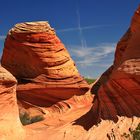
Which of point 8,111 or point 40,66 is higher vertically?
point 8,111

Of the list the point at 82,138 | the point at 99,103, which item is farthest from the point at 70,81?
the point at 82,138

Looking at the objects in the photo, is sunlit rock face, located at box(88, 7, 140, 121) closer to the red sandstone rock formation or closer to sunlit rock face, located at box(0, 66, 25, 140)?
the red sandstone rock formation

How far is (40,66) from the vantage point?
106 ft

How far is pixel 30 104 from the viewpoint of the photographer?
104ft

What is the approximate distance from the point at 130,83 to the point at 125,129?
6.31ft

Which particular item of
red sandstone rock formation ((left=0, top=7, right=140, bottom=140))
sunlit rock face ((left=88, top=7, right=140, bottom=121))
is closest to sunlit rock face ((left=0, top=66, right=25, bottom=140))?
red sandstone rock formation ((left=0, top=7, right=140, bottom=140))

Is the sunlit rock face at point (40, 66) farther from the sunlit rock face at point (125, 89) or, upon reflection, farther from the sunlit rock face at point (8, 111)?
the sunlit rock face at point (8, 111)

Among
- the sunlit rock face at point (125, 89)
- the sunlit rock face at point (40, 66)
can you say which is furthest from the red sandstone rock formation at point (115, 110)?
the sunlit rock face at point (40, 66)

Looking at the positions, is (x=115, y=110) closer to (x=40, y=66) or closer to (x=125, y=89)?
(x=125, y=89)

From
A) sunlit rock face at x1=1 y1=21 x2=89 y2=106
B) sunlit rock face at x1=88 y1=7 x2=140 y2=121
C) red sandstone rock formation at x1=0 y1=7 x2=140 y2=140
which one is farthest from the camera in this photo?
sunlit rock face at x1=1 y1=21 x2=89 y2=106

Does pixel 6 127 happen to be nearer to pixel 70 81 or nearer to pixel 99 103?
pixel 99 103

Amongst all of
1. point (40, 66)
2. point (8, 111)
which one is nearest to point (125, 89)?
point (8, 111)

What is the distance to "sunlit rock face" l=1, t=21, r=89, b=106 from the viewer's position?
31688 millimetres

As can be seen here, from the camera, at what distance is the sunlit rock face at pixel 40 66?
31.7 metres
